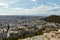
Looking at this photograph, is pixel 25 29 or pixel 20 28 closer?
pixel 25 29

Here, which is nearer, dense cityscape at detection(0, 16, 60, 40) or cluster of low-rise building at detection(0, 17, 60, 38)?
dense cityscape at detection(0, 16, 60, 40)

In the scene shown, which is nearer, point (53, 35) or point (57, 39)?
point (57, 39)

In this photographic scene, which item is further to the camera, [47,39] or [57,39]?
[47,39]

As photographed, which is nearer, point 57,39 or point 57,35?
point 57,39

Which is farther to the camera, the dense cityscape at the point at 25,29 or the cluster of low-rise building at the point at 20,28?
the cluster of low-rise building at the point at 20,28

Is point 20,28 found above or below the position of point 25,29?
above
